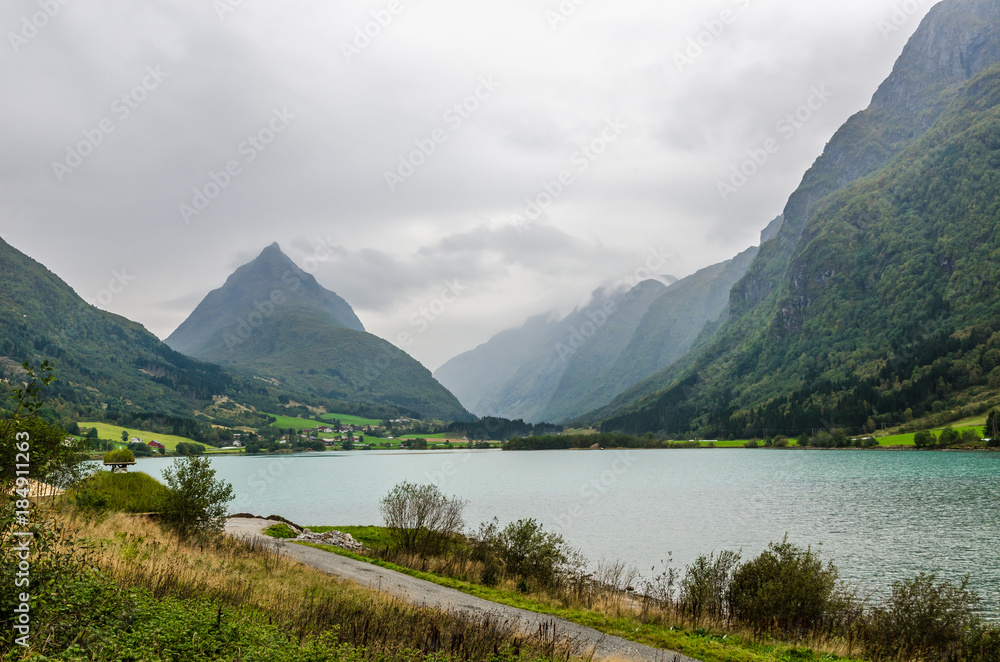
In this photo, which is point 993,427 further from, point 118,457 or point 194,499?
point 118,457

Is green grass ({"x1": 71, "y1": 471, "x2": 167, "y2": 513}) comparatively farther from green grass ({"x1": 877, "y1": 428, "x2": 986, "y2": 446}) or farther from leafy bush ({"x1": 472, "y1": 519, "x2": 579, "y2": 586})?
green grass ({"x1": 877, "y1": 428, "x2": 986, "y2": 446})

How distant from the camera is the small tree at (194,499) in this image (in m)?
33.8

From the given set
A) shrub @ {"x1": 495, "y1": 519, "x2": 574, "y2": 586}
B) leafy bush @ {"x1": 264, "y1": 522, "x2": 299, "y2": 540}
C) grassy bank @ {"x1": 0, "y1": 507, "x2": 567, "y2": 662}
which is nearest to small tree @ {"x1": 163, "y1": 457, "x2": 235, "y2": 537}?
leafy bush @ {"x1": 264, "y1": 522, "x2": 299, "y2": 540}

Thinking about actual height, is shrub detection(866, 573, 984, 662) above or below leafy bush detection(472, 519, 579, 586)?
above

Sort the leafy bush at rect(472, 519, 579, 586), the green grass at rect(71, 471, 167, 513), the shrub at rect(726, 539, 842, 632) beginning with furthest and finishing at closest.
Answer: the green grass at rect(71, 471, 167, 513)
the leafy bush at rect(472, 519, 579, 586)
the shrub at rect(726, 539, 842, 632)

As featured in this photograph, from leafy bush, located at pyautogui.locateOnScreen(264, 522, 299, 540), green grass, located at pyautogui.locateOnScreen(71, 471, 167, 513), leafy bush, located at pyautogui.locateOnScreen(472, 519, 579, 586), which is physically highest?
green grass, located at pyautogui.locateOnScreen(71, 471, 167, 513)

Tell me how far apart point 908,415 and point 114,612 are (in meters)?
214

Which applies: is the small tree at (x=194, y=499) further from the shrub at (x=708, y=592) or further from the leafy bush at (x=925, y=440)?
the leafy bush at (x=925, y=440)

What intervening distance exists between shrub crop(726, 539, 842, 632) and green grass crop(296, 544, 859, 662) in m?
3.61

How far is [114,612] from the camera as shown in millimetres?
9391

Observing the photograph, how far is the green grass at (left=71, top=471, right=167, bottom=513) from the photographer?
3488 centimetres

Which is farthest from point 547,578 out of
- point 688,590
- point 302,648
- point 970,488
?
point 970,488

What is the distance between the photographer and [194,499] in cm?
3447

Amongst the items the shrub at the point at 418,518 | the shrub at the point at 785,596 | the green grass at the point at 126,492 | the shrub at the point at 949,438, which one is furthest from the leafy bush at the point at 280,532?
the shrub at the point at 949,438
